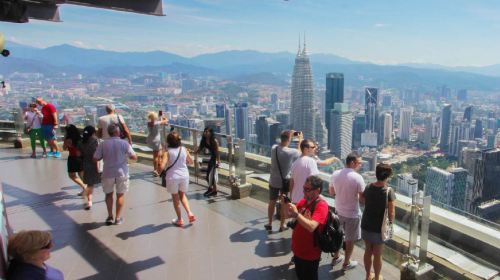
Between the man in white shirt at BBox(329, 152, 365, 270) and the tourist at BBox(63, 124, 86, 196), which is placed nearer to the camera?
the man in white shirt at BBox(329, 152, 365, 270)

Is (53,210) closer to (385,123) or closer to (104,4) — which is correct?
(104,4)

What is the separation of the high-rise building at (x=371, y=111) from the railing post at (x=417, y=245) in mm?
75798

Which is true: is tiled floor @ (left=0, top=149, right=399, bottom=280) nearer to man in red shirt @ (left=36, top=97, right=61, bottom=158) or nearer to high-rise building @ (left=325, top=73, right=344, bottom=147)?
man in red shirt @ (left=36, top=97, right=61, bottom=158)

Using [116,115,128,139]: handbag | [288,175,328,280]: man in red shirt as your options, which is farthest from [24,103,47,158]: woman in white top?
[288,175,328,280]: man in red shirt

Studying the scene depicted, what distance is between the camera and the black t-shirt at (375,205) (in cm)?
372

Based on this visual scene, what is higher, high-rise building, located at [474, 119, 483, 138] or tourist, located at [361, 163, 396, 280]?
tourist, located at [361, 163, 396, 280]

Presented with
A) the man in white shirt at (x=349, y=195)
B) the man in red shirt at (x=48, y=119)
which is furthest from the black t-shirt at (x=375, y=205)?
the man in red shirt at (x=48, y=119)

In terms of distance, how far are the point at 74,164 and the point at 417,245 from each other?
565 cm

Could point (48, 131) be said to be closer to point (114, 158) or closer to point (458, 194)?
point (114, 158)

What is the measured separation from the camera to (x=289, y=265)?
14.6ft

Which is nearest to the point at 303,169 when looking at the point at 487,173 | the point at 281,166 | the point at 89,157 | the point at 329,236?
the point at 281,166

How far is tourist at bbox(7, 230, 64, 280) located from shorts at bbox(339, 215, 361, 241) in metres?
3.08

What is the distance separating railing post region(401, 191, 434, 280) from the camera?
3926 mm

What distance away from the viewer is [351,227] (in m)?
4.18
